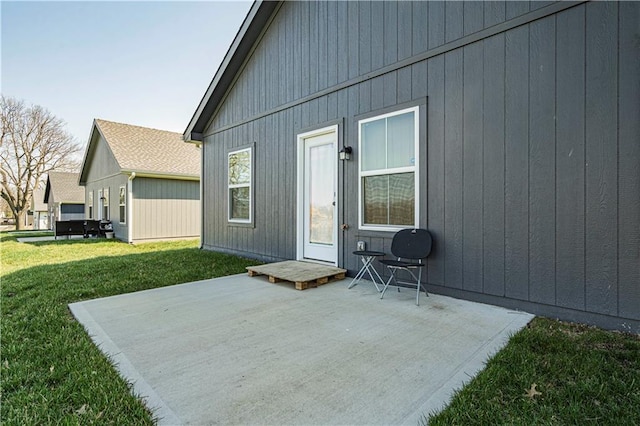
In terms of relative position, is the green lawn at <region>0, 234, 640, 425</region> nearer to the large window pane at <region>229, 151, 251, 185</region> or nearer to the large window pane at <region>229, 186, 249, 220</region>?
the large window pane at <region>229, 186, 249, 220</region>

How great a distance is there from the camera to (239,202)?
7.30m

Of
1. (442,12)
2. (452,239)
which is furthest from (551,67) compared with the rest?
(452,239)

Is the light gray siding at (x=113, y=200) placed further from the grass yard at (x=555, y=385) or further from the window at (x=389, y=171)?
the grass yard at (x=555, y=385)

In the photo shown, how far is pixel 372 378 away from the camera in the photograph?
6.54ft

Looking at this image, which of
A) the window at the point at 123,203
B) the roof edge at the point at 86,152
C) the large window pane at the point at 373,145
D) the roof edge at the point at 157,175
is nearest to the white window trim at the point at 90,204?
the roof edge at the point at 86,152

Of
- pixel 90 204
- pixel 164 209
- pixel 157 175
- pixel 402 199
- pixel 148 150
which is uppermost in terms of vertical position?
pixel 148 150

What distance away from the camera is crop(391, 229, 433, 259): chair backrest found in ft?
12.5

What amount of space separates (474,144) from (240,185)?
4.99 metres

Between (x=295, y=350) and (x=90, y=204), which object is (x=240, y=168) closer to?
(x=295, y=350)

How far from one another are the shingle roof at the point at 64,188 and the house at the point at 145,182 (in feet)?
38.5

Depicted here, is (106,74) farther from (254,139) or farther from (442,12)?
(442,12)

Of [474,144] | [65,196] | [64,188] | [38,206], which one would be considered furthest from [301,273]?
[38,206]

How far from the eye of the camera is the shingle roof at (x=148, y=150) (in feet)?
→ 35.7

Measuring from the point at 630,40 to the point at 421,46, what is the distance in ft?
6.54
